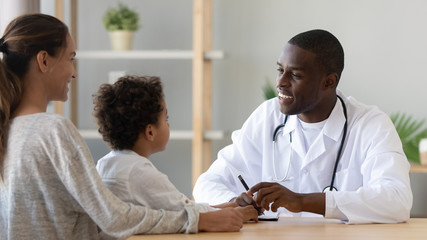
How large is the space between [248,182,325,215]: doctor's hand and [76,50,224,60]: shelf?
2.19 metres

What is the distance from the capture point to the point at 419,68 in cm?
415

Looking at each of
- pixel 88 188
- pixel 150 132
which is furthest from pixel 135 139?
pixel 88 188

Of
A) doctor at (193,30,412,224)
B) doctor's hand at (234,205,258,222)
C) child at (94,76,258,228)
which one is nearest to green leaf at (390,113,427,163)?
doctor at (193,30,412,224)

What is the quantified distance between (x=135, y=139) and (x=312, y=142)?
2.59 ft

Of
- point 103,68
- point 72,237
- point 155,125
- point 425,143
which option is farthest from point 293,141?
point 103,68

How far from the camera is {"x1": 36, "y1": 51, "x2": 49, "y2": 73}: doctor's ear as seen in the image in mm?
1583

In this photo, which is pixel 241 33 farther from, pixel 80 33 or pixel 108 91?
pixel 108 91

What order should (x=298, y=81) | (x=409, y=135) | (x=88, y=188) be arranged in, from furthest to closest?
(x=409, y=135)
(x=298, y=81)
(x=88, y=188)

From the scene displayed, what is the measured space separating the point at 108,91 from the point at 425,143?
2451mm

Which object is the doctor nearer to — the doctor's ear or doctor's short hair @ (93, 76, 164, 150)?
doctor's short hair @ (93, 76, 164, 150)

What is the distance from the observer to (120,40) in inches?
162

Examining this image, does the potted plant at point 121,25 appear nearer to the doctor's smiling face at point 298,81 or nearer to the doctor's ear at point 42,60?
the doctor's smiling face at point 298,81

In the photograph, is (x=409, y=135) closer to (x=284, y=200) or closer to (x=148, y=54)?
(x=148, y=54)

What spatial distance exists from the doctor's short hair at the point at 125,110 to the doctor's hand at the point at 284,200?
349 millimetres
